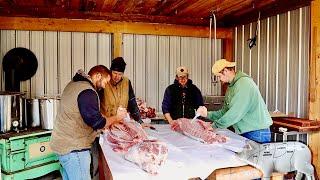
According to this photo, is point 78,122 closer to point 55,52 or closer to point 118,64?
point 118,64

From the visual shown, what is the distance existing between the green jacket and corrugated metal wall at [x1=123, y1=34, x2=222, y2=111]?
3.11m

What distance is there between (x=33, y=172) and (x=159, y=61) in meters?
3.38

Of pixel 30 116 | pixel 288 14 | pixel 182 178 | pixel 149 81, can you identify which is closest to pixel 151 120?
pixel 149 81

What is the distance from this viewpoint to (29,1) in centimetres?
553

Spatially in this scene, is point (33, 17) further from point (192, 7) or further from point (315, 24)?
point (315, 24)

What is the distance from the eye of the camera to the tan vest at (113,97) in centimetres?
516

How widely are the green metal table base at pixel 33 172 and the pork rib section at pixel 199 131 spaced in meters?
1.99

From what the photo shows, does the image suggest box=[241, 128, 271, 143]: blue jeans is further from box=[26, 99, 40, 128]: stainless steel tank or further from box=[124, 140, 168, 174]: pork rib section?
box=[26, 99, 40, 128]: stainless steel tank

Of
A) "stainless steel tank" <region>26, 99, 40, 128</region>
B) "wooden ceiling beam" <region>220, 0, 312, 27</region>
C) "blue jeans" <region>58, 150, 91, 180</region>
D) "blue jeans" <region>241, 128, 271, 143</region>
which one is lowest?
"blue jeans" <region>58, 150, 91, 180</region>

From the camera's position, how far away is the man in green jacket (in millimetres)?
3848

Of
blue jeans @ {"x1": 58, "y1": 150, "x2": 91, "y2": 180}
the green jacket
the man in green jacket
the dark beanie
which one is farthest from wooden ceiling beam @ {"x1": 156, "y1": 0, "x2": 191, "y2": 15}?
blue jeans @ {"x1": 58, "y1": 150, "x2": 91, "y2": 180}

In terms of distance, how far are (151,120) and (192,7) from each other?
7.01 feet

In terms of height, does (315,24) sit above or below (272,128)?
above

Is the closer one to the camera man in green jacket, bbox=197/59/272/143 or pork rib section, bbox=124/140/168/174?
pork rib section, bbox=124/140/168/174
